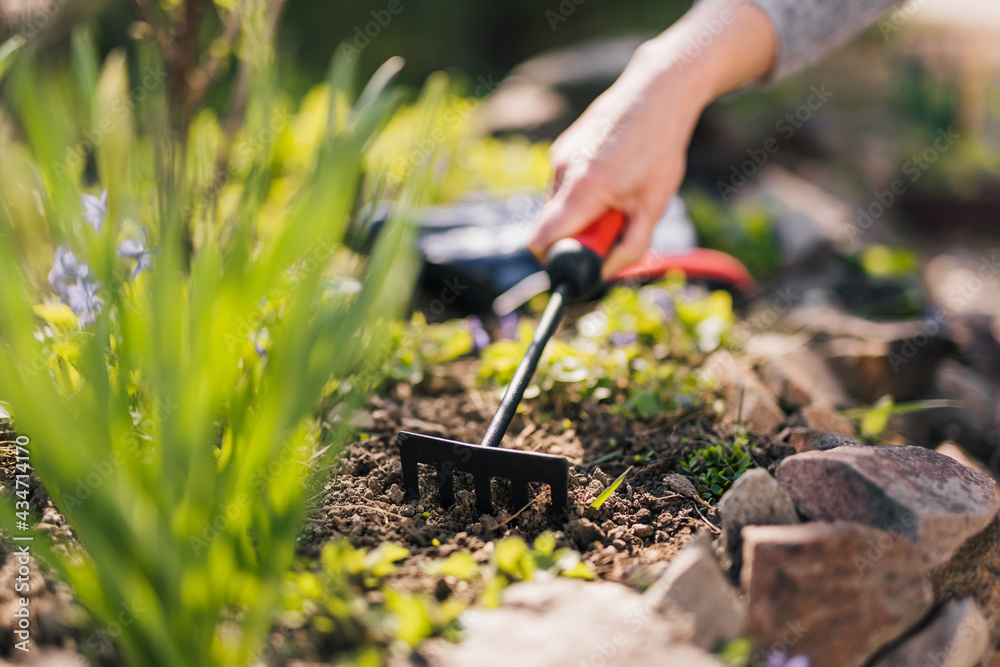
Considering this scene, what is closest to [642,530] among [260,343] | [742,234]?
[260,343]

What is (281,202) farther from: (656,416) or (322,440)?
(656,416)

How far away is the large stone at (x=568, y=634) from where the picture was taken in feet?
2.62

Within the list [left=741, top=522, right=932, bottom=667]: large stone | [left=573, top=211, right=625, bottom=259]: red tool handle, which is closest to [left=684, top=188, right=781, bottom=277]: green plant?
[left=573, top=211, right=625, bottom=259]: red tool handle

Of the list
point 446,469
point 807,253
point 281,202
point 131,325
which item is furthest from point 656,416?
point 807,253

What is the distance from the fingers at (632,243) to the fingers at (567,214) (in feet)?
0.35

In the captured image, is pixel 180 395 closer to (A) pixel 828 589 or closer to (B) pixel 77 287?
(B) pixel 77 287

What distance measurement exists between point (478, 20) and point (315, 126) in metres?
4.97

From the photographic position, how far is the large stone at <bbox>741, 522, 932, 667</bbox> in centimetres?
88

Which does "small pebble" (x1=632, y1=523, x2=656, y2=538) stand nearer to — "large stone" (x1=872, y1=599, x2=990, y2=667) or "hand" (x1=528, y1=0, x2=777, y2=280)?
"large stone" (x1=872, y1=599, x2=990, y2=667)

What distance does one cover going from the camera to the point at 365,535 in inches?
41.5

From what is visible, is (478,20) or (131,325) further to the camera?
(478,20)

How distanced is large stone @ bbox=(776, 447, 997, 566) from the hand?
677 millimetres

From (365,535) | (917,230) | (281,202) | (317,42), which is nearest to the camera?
(365,535)

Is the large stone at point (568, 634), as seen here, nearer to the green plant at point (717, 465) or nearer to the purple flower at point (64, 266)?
the green plant at point (717, 465)
